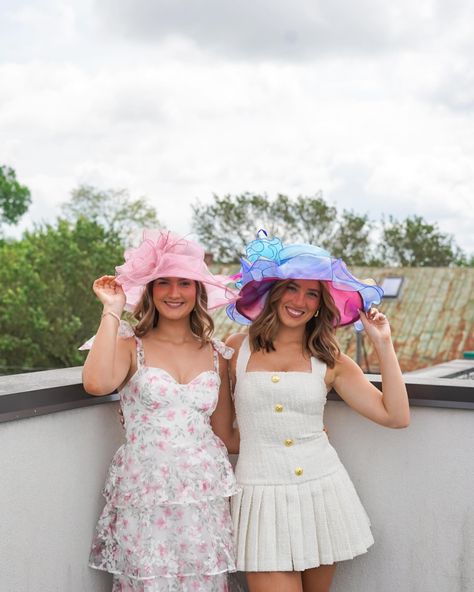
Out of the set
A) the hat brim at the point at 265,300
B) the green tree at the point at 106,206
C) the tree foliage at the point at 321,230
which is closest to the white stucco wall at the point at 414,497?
the hat brim at the point at 265,300

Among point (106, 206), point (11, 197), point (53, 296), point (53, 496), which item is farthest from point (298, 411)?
point (106, 206)

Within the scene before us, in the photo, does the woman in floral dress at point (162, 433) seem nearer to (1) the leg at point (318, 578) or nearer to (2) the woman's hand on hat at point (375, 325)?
(1) the leg at point (318, 578)

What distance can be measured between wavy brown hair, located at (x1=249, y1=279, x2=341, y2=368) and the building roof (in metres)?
15.9

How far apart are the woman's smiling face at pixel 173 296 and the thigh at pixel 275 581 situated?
91 centimetres

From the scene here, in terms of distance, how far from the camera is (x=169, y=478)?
255 cm

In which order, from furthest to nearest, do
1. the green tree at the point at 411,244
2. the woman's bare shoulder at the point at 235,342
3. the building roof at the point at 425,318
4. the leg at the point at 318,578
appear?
1. the green tree at the point at 411,244
2. the building roof at the point at 425,318
3. the woman's bare shoulder at the point at 235,342
4. the leg at the point at 318,578

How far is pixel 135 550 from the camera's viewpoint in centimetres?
253

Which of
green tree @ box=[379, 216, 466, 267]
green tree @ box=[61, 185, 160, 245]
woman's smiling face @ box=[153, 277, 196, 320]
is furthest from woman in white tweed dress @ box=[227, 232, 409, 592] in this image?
green tree @ box=[61, 185, 160, 245]

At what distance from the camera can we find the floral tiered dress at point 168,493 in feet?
8.29

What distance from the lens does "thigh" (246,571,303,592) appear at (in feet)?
8.61

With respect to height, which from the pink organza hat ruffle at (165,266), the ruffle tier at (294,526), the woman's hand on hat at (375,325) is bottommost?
the ruffle tier at (294,526)

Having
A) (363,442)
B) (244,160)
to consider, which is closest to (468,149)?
(244,160)

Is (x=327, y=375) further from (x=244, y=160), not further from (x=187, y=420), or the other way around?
(x=244, y=160)

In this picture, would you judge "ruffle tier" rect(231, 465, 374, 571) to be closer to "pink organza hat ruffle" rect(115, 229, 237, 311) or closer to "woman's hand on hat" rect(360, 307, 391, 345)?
"woman's hand on hat" rect(360, 307, 391, 345)
